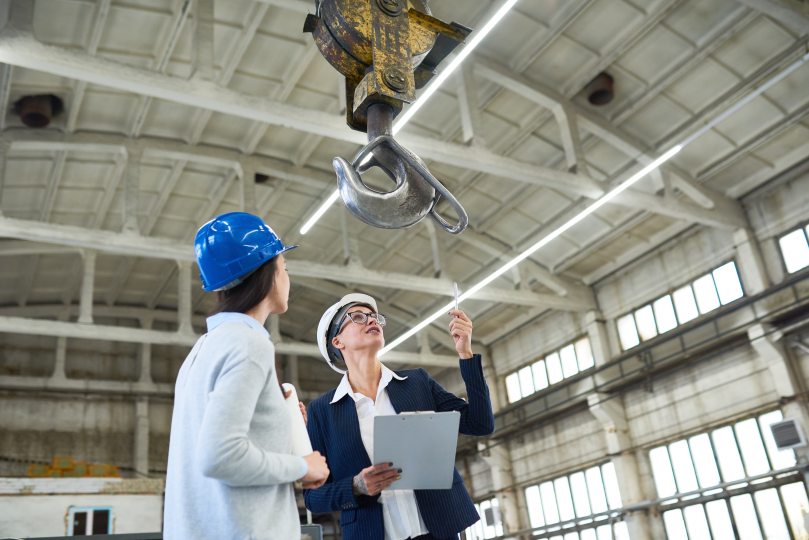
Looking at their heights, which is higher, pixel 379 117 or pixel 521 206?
pixel 521 206

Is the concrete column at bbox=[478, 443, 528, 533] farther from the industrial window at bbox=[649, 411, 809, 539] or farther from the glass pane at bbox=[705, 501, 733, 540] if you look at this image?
the glass pane at bbox=[705, 501, 733, 540]

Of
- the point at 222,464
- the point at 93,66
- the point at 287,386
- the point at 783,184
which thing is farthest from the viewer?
the point at 783,184

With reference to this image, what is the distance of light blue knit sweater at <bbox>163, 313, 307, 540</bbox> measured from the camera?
1.82m

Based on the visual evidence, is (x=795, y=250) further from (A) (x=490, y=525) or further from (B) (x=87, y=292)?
(B) (x=87, y=292)

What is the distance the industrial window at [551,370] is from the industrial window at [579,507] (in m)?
2.40

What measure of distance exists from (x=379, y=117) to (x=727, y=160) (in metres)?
13.5

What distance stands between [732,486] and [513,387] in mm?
7398

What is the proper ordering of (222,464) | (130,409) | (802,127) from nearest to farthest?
(222,464), (802,127), (130,409)

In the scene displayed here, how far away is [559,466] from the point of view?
18469mm

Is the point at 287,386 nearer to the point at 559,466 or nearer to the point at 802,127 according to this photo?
the point at 802,127

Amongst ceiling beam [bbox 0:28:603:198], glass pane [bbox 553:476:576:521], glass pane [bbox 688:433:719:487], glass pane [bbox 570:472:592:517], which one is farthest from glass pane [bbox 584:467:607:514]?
ceiling beam [bbox 0:28:603:198]

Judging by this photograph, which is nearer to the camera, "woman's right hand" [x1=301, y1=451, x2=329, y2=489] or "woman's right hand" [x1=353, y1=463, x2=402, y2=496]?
"woman's right hand" [x1=301, y1=451, x2=329, y2=489]

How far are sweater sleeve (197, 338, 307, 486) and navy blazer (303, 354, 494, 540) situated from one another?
0.89 m

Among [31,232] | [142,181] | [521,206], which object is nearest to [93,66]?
[31,232]
